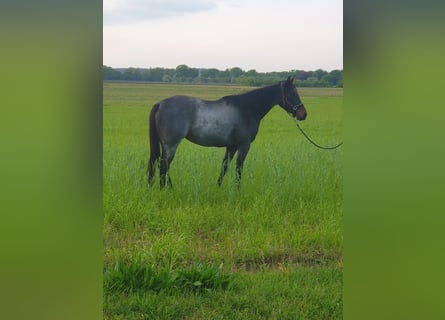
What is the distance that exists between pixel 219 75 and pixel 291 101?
1.54 feet

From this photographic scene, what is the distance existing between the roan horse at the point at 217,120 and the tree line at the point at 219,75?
0.06 meters

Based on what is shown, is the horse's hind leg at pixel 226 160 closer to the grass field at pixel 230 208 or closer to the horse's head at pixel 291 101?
the grass field at pixel 230 208

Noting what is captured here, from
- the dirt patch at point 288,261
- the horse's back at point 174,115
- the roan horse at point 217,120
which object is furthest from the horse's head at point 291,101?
the dirt patch at point 288,261

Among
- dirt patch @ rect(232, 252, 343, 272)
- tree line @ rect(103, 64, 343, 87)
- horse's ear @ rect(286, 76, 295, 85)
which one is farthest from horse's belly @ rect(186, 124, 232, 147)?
dirt patch @ rect(232, 252, 343, 272)

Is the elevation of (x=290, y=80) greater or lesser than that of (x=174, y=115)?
greater

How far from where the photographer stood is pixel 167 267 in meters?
3.02

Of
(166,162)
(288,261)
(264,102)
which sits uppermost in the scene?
(264,102)

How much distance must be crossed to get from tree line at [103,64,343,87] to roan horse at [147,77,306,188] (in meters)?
0.06

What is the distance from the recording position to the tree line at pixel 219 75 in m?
3.17

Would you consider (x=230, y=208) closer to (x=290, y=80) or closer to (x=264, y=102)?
(x=264, y=102)

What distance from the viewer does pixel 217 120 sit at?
3.28m

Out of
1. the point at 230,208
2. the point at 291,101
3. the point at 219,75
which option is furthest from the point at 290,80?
the point at 230,208
